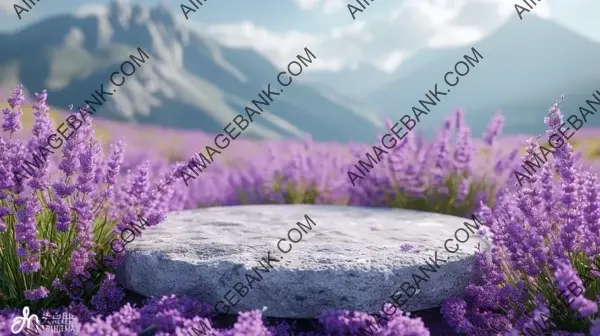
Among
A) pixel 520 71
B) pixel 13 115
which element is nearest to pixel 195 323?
pixel 13 115

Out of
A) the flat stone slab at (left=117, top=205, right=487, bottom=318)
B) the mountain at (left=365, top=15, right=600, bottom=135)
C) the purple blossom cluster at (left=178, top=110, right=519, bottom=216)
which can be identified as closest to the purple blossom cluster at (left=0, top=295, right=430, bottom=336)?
the flat stone slab at (left=117, top=205, right=487, bottom=318)

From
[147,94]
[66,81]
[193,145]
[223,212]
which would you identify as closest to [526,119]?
[193,145]

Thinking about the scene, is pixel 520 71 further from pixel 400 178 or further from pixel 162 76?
pixel 162 76

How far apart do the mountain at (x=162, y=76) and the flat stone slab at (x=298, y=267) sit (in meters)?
52.4

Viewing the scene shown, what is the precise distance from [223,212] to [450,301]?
201 cm

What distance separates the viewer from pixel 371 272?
108 inches

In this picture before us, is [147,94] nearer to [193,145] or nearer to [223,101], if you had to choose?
[223,101]

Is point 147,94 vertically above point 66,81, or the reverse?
point 147,94
